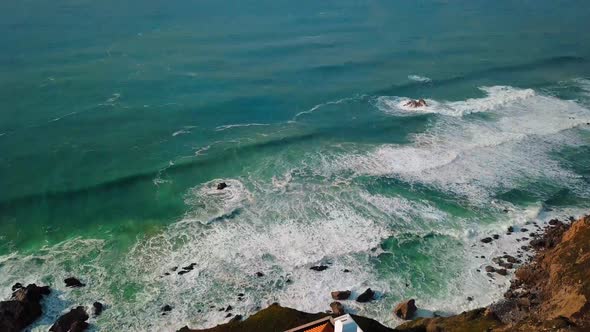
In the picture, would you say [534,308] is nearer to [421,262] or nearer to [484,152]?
[421,262]

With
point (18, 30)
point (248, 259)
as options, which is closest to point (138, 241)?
point (248, 259)

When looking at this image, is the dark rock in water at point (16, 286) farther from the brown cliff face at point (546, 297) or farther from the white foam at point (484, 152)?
the white foam at point (484, 152)

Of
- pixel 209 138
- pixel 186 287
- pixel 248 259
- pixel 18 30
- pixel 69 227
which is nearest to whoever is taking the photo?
pixel 186 287

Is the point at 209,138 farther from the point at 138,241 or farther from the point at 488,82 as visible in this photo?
the point at 488,82

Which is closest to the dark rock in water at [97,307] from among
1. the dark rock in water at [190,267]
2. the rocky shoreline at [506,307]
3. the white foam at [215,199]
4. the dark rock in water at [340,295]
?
the rocky shoreline at [506,307]

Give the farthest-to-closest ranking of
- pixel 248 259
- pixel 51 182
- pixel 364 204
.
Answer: pixel 51 182 < pixel 364 204 < pixel 248 259

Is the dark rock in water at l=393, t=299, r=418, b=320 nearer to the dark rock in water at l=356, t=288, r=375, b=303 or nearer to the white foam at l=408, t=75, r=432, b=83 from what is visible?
the dark rock in water at l=356, t=288, r=375, b=303

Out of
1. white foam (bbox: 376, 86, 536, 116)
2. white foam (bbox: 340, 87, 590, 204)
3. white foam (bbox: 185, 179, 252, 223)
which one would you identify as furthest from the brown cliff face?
white foam (bbox: 376, 86, 536, 116)
